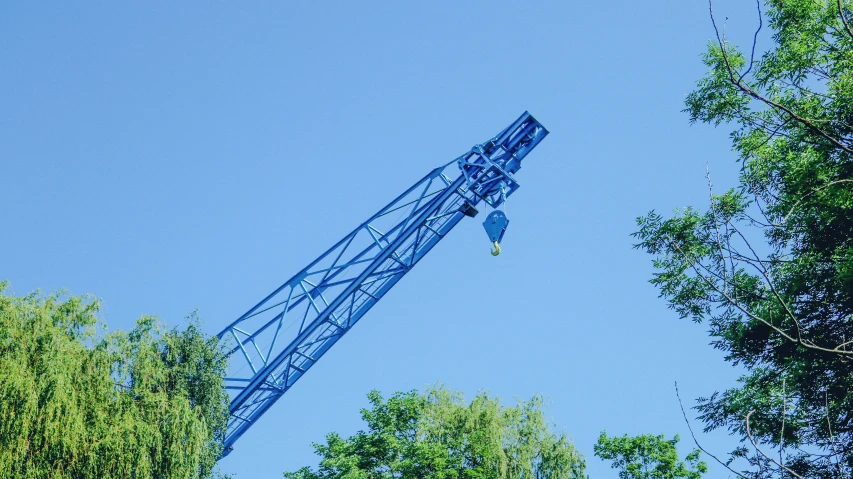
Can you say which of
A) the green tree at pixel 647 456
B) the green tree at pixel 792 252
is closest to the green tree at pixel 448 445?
the green tree at pixel 647 456

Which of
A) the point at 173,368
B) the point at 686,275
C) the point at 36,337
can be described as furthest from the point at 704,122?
the point at 36,337

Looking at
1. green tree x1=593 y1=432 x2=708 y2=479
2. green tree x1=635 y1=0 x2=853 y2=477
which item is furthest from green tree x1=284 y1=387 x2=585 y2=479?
green tree x1=635 y1=0 x2=853 y2=477

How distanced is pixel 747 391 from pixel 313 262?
13.1m

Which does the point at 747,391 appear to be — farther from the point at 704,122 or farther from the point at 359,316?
the point at 359,316

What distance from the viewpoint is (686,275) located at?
12.9 meters

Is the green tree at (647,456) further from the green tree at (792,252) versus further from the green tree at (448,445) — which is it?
the green tree at (792,252)

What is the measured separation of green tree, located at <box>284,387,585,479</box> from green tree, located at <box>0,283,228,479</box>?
5.69m

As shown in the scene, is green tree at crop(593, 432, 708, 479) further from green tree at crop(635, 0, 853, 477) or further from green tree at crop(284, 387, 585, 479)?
green tree at crop(635, 0, 853, 477)

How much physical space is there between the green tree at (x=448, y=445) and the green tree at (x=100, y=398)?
5.69m

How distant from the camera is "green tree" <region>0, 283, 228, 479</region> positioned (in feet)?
46.5

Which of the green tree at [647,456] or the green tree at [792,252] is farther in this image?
the green tree at [647,456]

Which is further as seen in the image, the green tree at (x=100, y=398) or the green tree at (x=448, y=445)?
the green tree at (x=448, y=445)

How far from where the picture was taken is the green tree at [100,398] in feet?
46.5

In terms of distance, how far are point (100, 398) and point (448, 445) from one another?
10.2 meters
